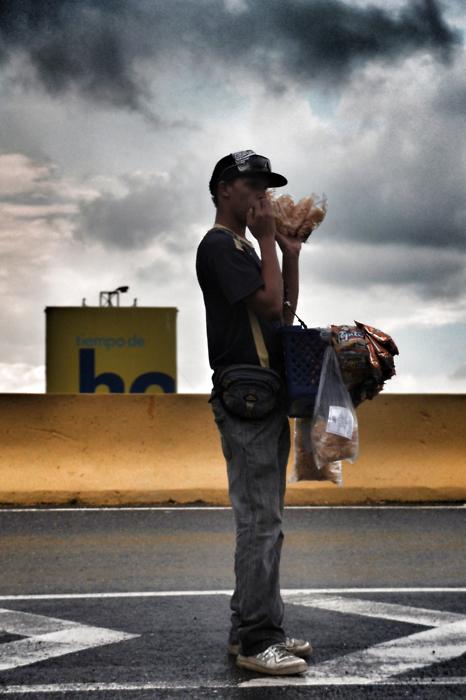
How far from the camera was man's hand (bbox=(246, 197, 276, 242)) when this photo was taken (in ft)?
16.2

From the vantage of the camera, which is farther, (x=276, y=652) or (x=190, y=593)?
(x=190, y=593)

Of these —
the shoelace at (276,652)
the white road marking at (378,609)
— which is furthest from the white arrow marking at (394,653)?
the shoelace at (276,652)

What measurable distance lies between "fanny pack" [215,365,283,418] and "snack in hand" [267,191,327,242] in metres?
→ 0.72

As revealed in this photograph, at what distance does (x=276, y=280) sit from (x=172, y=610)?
2.29m

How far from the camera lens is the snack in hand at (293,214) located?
523 cm

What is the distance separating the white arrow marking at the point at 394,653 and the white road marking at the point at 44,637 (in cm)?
102

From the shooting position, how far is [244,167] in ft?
16.6

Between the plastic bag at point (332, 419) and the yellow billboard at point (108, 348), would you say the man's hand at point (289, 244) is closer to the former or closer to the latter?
the plastic bag at point (332, 419)

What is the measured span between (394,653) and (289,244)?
1.96 metres

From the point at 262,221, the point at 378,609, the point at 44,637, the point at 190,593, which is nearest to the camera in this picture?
the point at 262,221

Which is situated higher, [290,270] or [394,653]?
[290,270]

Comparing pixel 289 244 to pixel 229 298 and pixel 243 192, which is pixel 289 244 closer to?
pixel 243 192

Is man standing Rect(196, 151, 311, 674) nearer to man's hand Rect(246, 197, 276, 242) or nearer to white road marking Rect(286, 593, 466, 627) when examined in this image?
man's hand Rect(246, 197, 276, 242)

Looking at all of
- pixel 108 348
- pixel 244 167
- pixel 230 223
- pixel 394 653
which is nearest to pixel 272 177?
pixel 244 167
